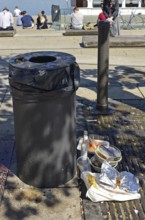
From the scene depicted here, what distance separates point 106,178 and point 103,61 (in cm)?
251

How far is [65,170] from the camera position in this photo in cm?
367

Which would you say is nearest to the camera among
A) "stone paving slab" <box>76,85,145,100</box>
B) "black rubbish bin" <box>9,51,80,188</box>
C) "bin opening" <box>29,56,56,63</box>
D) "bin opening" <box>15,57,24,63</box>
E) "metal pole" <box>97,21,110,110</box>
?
"black rubbish bin" <box>9,51,80,188</box>

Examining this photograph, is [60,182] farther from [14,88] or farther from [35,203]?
[14,88]

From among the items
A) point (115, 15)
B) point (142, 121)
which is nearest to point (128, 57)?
point (115, 15)

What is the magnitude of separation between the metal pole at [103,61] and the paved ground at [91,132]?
9.1 inches

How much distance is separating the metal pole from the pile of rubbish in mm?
1715

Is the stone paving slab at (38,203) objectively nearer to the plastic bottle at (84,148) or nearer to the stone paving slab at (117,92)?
the plastic bottle at (84,148)

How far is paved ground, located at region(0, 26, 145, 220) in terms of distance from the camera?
332cm

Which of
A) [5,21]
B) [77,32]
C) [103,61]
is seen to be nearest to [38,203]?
[103,61]

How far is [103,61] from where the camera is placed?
543 cm

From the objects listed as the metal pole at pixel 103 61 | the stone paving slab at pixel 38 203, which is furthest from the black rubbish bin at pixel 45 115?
the metal pole at pixel 103 61

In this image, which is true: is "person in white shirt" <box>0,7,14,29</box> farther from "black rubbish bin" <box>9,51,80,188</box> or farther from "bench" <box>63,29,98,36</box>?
"black rubbish bin" <box>9,51,80,188</box>

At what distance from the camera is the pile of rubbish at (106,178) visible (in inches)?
134

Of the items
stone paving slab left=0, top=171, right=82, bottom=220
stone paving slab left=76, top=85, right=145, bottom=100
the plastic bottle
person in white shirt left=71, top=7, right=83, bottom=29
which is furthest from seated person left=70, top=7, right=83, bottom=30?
stone paving slab left=0, top=171, right=82, bottom=220
